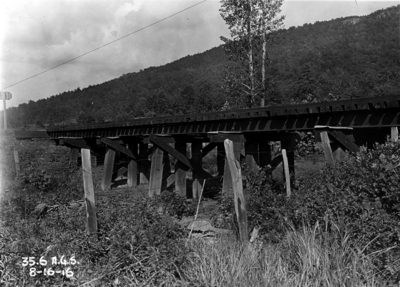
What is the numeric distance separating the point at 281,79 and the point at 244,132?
39.0 meters

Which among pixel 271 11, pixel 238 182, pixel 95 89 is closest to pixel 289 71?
pixel 271 11

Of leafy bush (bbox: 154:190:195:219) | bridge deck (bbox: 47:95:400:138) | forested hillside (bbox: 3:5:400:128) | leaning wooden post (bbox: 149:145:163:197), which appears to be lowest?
leafy bush (bbox: 154:190:195:219)

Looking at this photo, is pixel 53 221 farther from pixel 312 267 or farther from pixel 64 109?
pixel 64 109

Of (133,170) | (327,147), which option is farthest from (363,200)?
(133,170)

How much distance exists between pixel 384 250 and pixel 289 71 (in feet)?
155

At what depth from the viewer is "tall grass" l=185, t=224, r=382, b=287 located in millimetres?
3648

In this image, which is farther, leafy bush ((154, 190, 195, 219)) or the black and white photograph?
leafy bush ((154, 190, 195, 219))

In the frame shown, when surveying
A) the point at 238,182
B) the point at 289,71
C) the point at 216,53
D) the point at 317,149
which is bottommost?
the point at 317,149

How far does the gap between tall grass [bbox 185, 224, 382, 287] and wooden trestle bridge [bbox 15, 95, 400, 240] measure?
190 centimetres

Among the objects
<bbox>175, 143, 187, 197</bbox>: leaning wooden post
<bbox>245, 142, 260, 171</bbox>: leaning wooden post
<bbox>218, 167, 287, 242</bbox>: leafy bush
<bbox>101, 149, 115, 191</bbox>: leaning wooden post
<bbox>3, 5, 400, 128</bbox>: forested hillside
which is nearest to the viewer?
<bbox>218, 167, 287, 242</bbox>: leafy bush

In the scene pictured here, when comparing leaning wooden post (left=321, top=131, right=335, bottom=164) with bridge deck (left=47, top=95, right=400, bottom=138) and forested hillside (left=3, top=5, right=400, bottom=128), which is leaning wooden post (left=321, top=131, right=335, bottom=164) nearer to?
bridge deck (left=47, top=95, right=400, bottom=138)

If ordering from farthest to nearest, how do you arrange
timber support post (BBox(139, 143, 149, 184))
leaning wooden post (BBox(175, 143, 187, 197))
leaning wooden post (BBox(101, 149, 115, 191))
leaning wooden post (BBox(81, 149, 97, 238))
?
1. timber support post (BBox(139, 143, 149, 184))
2. leaning wooden post (BBox(101, 149, 115, 191))
3. leaning wooden post (BBox(175, 143, 187, 197))
4. leaning wooden post (BBox(81, 149, 97, 238))

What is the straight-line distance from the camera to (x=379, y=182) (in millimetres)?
4602

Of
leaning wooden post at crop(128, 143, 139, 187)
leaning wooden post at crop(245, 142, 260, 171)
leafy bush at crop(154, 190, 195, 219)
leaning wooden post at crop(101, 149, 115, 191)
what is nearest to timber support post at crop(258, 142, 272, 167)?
leaning wooden post at crop(245, 142, 260, 171)
